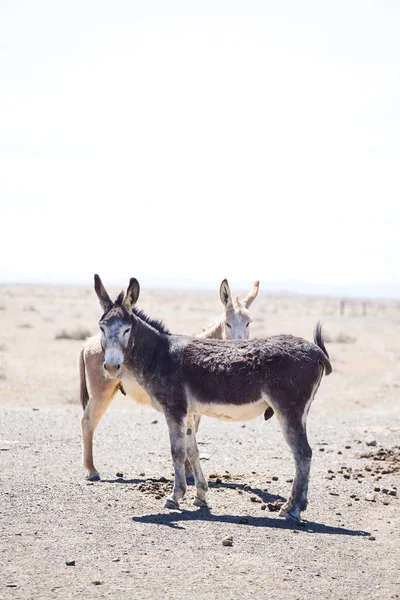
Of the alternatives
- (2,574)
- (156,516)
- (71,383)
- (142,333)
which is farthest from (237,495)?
(71,383)

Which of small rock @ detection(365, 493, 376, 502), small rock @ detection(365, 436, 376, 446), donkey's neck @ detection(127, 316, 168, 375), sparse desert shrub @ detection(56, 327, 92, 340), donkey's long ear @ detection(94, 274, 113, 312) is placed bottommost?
sparse desert shrub @ detection(56, 327, 92, 340)

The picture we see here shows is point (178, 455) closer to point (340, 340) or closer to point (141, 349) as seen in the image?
point (141, 349)

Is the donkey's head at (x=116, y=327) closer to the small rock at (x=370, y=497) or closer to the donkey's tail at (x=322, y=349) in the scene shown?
the donkey's tail at (x=322, y=349)

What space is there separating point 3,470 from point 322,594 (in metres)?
5.81

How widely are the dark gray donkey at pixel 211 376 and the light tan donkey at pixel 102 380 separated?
488 millimetres

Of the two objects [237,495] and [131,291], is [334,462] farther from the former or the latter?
[131,291]

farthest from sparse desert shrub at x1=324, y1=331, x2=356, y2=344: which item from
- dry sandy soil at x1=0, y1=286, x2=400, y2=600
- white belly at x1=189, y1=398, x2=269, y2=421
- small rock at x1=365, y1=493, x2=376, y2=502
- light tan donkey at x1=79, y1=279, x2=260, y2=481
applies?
white belly at x1=189, y1=398, x2=269, y2=421

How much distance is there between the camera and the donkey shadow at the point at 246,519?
9.36 m

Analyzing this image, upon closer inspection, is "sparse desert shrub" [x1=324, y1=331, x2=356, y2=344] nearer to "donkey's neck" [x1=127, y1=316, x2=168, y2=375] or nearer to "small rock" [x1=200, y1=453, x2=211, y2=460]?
"small rock" [x1=200, y1=453, x2=211, y2=460]

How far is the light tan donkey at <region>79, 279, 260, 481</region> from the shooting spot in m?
11.7

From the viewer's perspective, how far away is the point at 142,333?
34.2 feet

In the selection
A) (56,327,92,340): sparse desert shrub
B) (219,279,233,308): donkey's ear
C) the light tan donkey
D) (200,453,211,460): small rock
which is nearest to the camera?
the light tan donkey

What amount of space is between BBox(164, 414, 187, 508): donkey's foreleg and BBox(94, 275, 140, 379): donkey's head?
1.03m

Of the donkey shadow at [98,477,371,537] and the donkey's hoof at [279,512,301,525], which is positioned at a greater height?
the donkey's hoof at [279,512,301,525]
